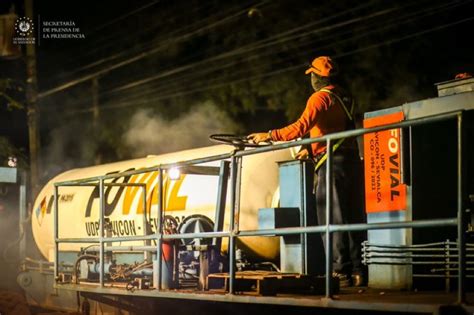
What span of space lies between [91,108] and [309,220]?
76.2ft

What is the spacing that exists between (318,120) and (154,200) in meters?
3.87

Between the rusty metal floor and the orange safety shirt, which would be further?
the orange safety shirt

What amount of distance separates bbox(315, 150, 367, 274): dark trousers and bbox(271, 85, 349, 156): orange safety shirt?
257 millimetres

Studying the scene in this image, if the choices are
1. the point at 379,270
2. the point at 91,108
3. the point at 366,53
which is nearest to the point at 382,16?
the point at 366,53

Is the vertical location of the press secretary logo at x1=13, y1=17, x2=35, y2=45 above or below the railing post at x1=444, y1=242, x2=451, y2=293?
above

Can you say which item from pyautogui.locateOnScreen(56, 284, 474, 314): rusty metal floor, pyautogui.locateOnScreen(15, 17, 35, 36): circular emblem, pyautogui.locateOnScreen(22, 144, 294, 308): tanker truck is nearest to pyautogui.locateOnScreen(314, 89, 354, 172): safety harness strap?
pyautogui.locateOnScreen(22, 144, 294, 308): tanker truck

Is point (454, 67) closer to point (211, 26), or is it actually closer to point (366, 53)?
point (366, 53)

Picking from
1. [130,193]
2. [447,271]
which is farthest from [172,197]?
[447,271]

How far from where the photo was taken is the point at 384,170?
22.1 feet

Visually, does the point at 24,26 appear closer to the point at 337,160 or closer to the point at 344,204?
the point at 337,160

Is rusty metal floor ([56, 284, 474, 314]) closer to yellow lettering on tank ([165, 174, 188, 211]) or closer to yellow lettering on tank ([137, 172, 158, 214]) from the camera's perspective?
yellow lettering on tank ([165, 174, 188, 211])

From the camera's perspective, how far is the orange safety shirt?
22.5 feet

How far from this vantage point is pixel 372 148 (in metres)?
6.86

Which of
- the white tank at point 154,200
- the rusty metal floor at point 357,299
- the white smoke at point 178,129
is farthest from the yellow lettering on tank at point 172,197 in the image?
the white smoke at point 178,129
